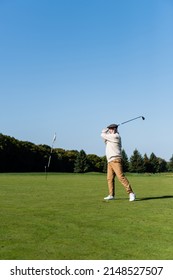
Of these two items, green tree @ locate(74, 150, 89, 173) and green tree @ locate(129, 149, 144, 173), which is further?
green tree @ locate(129, 149, 144, 173)

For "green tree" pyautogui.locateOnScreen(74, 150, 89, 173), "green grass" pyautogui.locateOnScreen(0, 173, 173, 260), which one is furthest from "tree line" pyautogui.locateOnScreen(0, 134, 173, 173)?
"green grass" pyautogui.locateOnScreen(0, 173, 173, 260)

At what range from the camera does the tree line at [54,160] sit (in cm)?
12088

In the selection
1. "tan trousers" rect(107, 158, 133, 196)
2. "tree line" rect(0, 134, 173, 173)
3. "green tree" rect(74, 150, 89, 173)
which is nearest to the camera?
"tan trousers" rect(107, 158, 133, 196)

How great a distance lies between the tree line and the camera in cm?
12088

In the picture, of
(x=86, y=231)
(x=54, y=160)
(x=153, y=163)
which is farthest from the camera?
(x=153, y=163)

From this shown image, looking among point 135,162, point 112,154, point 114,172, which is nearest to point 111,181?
point 114,172

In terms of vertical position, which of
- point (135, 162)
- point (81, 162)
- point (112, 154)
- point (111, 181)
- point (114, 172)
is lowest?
point (111, 181)

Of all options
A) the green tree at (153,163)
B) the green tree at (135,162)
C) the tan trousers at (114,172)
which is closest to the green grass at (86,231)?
the tan trousers at (114,172)

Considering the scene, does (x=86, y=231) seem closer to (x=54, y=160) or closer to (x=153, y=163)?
(x=54, y=160)

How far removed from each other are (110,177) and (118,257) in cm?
930

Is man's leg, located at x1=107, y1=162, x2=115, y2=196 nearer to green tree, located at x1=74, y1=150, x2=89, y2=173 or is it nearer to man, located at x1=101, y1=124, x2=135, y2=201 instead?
man, located at x1=101, y1=124, x2=135, y2=201

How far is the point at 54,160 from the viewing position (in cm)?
13488

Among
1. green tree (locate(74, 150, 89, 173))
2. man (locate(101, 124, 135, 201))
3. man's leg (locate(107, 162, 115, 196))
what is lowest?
man's leg (locate(107, 162, 115, 196))
